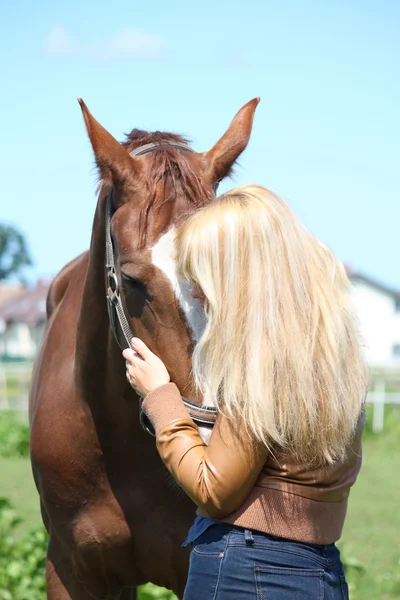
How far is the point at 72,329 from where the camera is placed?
3695mm

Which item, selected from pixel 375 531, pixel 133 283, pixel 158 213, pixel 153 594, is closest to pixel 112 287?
pixel 133 283

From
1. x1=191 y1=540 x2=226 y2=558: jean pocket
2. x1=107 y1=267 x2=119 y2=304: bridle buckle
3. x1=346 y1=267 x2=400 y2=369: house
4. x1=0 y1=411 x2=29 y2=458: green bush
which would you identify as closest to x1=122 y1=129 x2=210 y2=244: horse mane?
x1=107 y1=267 x2=119 y2=304: bridle buckle

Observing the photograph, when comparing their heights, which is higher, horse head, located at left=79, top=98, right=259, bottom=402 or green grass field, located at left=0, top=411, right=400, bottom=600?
horse head, located at left=79, top=98, right=259, bottom=402

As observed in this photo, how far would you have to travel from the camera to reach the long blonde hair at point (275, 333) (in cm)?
207

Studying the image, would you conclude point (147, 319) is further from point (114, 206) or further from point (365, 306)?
point (365, 306)

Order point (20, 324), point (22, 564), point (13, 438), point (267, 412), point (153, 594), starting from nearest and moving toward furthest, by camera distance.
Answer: point (267, 412) → point (153, 594) → point (22, 564) → point (13, 438) → point (20, 324)

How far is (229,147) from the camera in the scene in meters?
3.04

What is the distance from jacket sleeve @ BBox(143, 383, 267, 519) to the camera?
6.77ft

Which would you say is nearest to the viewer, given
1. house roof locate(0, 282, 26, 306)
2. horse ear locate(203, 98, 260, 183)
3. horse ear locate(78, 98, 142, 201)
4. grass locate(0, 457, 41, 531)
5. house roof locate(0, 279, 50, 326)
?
horse ear locate(78, 98, 142, 201)

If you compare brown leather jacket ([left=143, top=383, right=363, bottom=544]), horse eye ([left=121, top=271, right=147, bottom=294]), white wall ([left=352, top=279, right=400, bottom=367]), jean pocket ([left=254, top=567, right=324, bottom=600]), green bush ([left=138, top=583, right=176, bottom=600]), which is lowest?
white wall ([left=352, top=279, right=400, bottom=367])

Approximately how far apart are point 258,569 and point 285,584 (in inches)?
3.2

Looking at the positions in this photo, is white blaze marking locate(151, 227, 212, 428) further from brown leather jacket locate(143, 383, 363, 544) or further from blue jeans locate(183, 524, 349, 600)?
blue jeans locate(183, 524, 349, 600)

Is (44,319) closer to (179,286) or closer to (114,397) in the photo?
(114,397)

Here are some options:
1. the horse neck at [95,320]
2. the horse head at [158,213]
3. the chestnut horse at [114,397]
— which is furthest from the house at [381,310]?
the horse head at [158,213]
